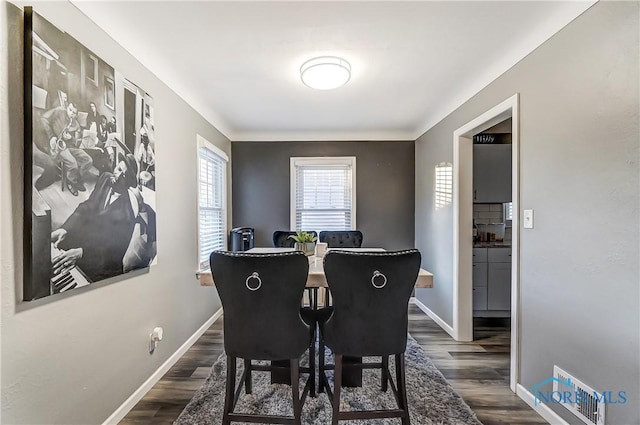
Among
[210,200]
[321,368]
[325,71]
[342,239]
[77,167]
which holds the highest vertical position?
[325,71]

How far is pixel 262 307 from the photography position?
1.55 m

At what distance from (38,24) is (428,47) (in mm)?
2186

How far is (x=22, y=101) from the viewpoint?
124 cm

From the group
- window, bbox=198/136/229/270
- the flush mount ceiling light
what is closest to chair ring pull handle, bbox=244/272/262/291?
the flush mount ceiling light

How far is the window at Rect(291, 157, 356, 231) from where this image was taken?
452 centimetres

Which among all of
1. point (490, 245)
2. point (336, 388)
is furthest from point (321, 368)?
point (490, 245)

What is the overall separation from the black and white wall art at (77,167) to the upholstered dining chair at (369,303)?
1253mm

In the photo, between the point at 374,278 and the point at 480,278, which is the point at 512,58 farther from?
the point at 480,278

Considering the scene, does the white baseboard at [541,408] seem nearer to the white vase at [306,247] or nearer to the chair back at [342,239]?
the white vase at [306,247]

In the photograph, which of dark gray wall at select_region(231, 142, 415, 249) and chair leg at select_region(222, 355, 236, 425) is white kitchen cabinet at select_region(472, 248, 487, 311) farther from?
chair leg at select_region(222, 355, 236, 425)

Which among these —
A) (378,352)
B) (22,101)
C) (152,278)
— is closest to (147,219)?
(152,278)

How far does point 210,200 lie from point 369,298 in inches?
108

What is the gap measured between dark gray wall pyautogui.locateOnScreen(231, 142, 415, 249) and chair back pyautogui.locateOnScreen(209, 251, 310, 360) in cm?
295

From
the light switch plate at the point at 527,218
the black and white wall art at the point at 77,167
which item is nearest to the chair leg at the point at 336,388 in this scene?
the black and white wall art at the point at 77,167
